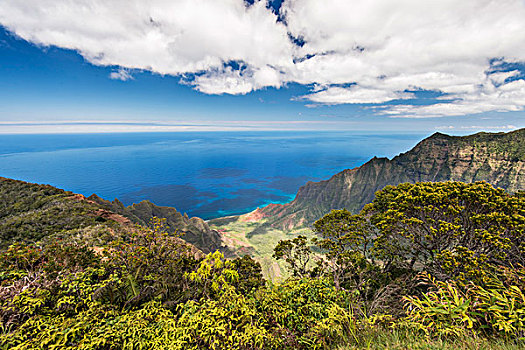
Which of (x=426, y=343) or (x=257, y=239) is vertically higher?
(x=426, y=343)

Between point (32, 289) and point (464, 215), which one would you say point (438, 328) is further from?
point (464, 215)

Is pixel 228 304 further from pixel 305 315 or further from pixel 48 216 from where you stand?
pixel 48 216

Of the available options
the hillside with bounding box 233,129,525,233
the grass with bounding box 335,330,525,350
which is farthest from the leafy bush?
the hillside with bounding box 233,129,525,233

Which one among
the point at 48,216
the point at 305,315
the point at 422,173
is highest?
the point at 305,315

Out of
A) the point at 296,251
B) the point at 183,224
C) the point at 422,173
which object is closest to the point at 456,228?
the point at 296,251

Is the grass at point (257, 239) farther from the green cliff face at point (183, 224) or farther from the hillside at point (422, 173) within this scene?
the green cliff face at point (183, 224)

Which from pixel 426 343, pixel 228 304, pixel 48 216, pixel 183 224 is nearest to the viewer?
pixel 426 343

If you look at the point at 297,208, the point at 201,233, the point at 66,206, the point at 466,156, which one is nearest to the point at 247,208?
the point at 297,208

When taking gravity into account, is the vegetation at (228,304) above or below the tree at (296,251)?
above

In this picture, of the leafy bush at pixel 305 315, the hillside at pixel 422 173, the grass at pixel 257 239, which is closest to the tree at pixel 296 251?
the leafy bush at pixel 305 315
